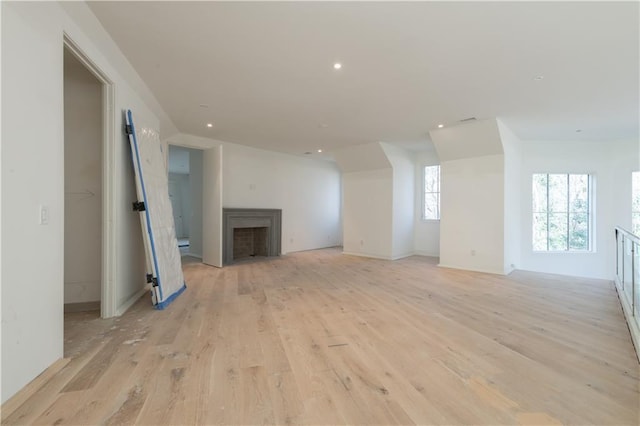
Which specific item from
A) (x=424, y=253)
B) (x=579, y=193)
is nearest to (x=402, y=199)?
(x=424, y=253)

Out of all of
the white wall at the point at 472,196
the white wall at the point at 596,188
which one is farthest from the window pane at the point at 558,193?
the white wall at the point at 472,196

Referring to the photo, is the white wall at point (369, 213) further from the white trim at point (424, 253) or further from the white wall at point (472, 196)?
the white wall at point (472, 196)

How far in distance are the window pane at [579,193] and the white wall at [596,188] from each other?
20 cm

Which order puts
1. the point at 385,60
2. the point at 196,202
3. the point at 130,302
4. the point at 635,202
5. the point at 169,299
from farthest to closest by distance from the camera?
the point at 196,202 < the point at 635,202 < the point at 169,299 < the point at 130,302 < the point at 385,60

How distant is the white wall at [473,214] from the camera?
507 centimetres

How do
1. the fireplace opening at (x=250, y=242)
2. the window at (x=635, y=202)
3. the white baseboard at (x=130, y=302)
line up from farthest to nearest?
the fireplace opening at (x=250, y=242) < the window at (x=635, y=202) < the white baseboard at (x=130, y=302)

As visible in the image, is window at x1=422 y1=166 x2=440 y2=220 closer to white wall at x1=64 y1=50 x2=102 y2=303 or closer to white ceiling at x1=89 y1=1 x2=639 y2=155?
white ceiling at x1=89 y1=1 x2=639 y2=155

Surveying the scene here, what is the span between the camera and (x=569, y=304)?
11.0 feet

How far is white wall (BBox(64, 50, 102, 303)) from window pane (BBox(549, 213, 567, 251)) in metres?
8.12

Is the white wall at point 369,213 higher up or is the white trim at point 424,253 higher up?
the white wall at point 369,213

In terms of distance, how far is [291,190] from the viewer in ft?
25.0

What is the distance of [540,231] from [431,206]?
2.31 meters

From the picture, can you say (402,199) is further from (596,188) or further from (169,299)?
(169,299)

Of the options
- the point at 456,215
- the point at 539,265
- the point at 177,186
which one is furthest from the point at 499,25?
the point at 177,186
